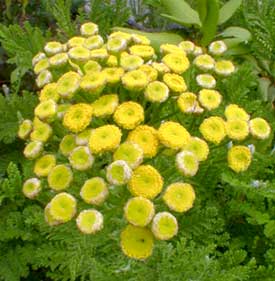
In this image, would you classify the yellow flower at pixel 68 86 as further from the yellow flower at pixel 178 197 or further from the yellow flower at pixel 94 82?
the yellow flower at pixel 178 197

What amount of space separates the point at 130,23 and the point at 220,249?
87cm

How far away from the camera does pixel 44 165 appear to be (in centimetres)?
132

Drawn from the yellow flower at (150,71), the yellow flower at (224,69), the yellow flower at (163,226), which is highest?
the yellow flower at (150,71)

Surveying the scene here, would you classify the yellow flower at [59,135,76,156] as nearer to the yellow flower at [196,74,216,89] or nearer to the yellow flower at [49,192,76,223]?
the yellow flower at [49,192,76,223]

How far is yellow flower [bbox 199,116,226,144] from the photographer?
1.27 meters

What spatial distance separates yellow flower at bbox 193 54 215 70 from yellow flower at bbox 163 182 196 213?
0.35 m

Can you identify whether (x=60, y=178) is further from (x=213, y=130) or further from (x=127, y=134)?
(x=213, y=130)

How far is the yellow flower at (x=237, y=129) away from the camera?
1.29 meters

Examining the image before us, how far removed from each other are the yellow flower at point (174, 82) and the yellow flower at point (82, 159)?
Result: 9.2 inches

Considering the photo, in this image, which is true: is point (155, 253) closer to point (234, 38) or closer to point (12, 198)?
point (12, 198)

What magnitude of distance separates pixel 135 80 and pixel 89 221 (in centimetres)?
31

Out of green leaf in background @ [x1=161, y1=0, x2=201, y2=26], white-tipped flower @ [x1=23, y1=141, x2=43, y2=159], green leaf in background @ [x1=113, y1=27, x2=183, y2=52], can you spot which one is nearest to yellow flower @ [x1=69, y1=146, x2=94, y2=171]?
white-tipped flower @ [x1=23, y1=141, x2=43, y2=159]

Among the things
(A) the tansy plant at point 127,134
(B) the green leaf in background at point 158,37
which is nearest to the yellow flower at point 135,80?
(A) the tansy plant at point 127,134

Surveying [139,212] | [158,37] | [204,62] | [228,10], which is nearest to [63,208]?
[139,212]
